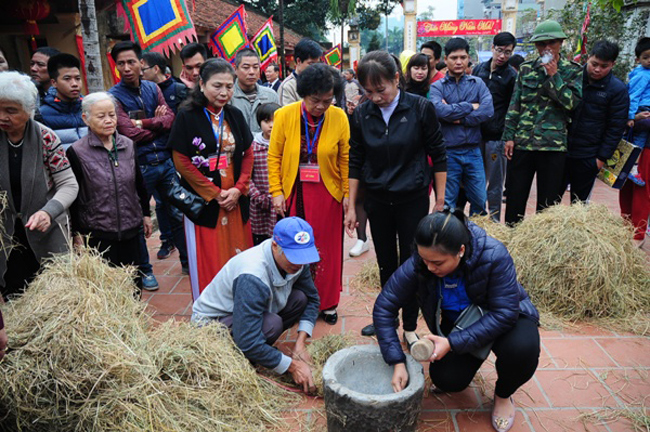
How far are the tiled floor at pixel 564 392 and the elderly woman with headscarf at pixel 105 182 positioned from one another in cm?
142

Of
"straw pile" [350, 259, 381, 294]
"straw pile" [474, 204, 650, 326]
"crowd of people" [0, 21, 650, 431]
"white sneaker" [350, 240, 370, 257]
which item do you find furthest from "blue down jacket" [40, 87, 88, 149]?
"straw pile" [474, 204, 650, 326]

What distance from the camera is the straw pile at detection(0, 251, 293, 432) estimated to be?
80.7 inches

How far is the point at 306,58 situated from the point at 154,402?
3300mm

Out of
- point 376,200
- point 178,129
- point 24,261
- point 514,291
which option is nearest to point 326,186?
point 376,200

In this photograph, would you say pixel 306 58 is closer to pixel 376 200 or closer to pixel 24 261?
pixel 376 200

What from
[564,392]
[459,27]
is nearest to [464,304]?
[564,392]

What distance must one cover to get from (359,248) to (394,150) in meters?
2.08

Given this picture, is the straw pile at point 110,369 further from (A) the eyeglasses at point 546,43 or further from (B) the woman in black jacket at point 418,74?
(A) the eyeglasses at point 546,43

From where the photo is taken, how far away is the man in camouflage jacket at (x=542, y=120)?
4.05m

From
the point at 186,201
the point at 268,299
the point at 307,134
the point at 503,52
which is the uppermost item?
the point at 503,52

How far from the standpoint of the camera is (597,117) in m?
4.34

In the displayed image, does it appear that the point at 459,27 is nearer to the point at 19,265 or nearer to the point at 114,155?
the point at 114,155

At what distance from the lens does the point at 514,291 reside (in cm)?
225

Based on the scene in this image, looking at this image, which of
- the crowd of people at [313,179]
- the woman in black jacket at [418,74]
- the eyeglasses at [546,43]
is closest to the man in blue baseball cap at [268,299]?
the crowd of people at [313,179]
